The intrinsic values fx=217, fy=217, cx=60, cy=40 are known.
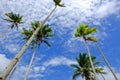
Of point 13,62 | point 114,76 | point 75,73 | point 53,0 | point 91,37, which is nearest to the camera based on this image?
point 13,62

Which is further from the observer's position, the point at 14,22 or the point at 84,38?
the point at 14,22

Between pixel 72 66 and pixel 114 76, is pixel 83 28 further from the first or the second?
pixel 114 76

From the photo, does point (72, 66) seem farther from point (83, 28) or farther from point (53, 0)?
point (53, 0)

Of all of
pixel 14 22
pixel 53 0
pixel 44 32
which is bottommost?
pixel 53 0

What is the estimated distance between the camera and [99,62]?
45719 mm

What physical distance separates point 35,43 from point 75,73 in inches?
414

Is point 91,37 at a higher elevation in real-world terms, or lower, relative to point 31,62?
higher

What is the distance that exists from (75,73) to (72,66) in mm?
1604

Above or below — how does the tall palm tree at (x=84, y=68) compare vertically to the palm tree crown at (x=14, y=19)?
below

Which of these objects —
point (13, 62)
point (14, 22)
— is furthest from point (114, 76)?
point (13, 62)

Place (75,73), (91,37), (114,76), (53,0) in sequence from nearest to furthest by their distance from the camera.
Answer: (53,0)
(114,76)
(91,37)
(75,73)

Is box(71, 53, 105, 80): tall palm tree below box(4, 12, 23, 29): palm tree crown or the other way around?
below

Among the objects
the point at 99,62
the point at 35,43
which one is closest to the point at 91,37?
the point at 99,62

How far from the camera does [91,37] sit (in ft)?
138
